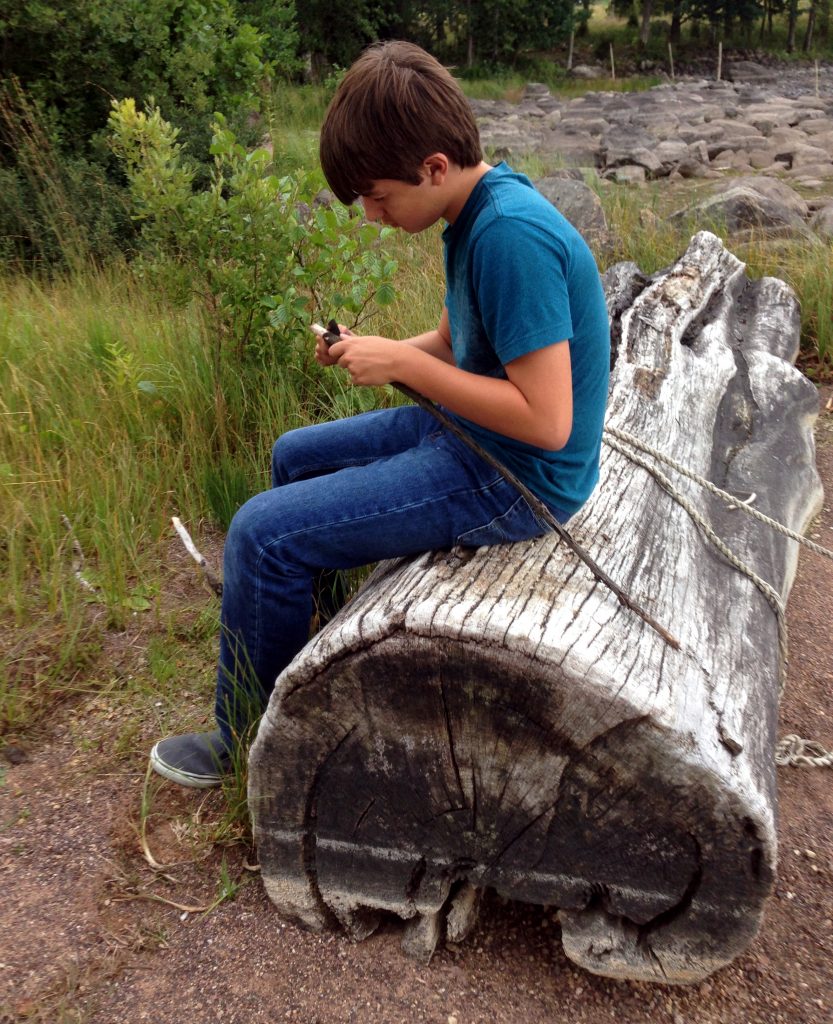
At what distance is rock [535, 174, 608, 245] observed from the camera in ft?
18.6

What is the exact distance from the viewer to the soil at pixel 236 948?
181 cm

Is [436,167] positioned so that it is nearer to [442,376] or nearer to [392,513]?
[442,376]

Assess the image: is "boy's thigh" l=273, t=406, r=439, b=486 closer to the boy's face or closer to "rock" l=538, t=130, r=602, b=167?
the boy's face

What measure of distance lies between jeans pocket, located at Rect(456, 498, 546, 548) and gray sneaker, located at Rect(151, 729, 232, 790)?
0.82m

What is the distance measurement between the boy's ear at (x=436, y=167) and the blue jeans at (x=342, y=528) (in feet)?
1.73

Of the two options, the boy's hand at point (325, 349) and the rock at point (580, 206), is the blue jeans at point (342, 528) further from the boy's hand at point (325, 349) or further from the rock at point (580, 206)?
the rock at point (580, 206)

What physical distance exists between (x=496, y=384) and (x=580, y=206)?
493 centimetres

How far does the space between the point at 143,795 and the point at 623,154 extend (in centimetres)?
1158

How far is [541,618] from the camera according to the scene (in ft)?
5.35

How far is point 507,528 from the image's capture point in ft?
6.19

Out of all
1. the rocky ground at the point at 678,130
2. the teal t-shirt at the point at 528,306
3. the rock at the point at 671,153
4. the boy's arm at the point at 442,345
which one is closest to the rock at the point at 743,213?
the rocky ground at the point at 678,130

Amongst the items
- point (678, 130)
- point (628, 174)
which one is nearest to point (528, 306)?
point (628, 174)

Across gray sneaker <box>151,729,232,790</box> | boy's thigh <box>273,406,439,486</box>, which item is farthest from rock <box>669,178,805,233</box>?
gray sneaker <box>151,729,232,790</box>

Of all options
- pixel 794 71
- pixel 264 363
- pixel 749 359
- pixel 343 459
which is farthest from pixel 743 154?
pixel 794 71
